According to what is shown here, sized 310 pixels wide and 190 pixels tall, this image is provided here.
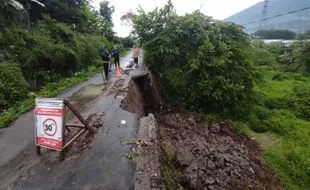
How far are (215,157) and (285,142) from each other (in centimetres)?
366

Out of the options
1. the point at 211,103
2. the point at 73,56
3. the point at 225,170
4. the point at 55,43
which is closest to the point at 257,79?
the point at 211,103

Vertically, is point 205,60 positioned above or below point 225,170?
above

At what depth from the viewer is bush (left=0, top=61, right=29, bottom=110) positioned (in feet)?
23.6

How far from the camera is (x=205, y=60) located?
8594 millimetres

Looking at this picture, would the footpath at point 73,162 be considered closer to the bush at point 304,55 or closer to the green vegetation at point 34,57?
the green vegetation at point 34,57

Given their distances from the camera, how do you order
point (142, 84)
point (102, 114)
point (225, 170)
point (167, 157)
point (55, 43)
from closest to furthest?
point (167, 157)
point (225, 170)
point (102, 114)
point (142, 84)
point (55, 43)

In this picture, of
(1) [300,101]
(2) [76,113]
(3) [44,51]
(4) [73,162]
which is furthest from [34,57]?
(1) [300,101]

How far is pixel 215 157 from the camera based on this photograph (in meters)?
5.99

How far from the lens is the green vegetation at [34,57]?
7536mm

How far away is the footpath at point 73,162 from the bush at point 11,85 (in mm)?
1780

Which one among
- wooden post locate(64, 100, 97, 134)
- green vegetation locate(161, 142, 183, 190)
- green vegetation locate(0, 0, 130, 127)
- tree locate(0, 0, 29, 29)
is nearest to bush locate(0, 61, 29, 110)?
green vegetation locate(0, 0, 130, 127)

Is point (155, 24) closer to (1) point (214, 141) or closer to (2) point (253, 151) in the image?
(1) point (214, 141)

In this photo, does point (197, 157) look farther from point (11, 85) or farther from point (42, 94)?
point (11, 85)

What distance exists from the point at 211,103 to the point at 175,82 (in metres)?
1.97
